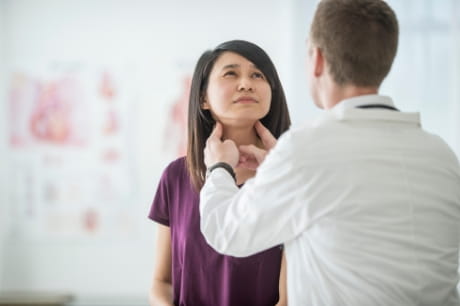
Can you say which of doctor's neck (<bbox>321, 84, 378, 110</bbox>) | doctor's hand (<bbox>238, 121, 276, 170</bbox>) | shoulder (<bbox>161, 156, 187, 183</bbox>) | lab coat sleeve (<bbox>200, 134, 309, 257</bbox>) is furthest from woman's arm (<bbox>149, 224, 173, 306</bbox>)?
doctor's neck (<bbox>321, 84, 378, 110</bbox>)

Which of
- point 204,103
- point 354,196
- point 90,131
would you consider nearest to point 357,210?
point 354,196

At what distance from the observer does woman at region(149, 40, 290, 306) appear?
132 centimetres

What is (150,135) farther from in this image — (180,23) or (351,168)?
(351,168)

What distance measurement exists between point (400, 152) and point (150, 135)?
105 inches

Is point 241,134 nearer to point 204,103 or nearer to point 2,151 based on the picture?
point 204,103

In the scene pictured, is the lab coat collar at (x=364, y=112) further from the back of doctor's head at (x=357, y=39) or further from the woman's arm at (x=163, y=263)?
the woman's arm at (x=163, y=263)

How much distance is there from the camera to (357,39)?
0.96 m

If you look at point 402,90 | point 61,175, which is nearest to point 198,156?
point 402,90

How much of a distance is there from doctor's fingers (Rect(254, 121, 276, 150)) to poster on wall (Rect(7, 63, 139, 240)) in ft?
7.05

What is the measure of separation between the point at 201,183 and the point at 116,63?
227cm

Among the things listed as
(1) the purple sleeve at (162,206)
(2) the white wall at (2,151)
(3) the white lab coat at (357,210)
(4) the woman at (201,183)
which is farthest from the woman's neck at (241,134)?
(2) the white wall at (2,151)

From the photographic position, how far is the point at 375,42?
0.97 m

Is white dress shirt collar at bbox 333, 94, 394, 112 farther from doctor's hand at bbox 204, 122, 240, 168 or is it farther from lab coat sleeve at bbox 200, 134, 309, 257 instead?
doctor's hand at bbox 204, 122, 240, 168

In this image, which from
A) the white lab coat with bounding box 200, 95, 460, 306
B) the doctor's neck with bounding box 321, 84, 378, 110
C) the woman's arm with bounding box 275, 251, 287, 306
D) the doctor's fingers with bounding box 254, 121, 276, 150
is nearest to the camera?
the white lab coat with bounding box 200, 95, 460, 306
